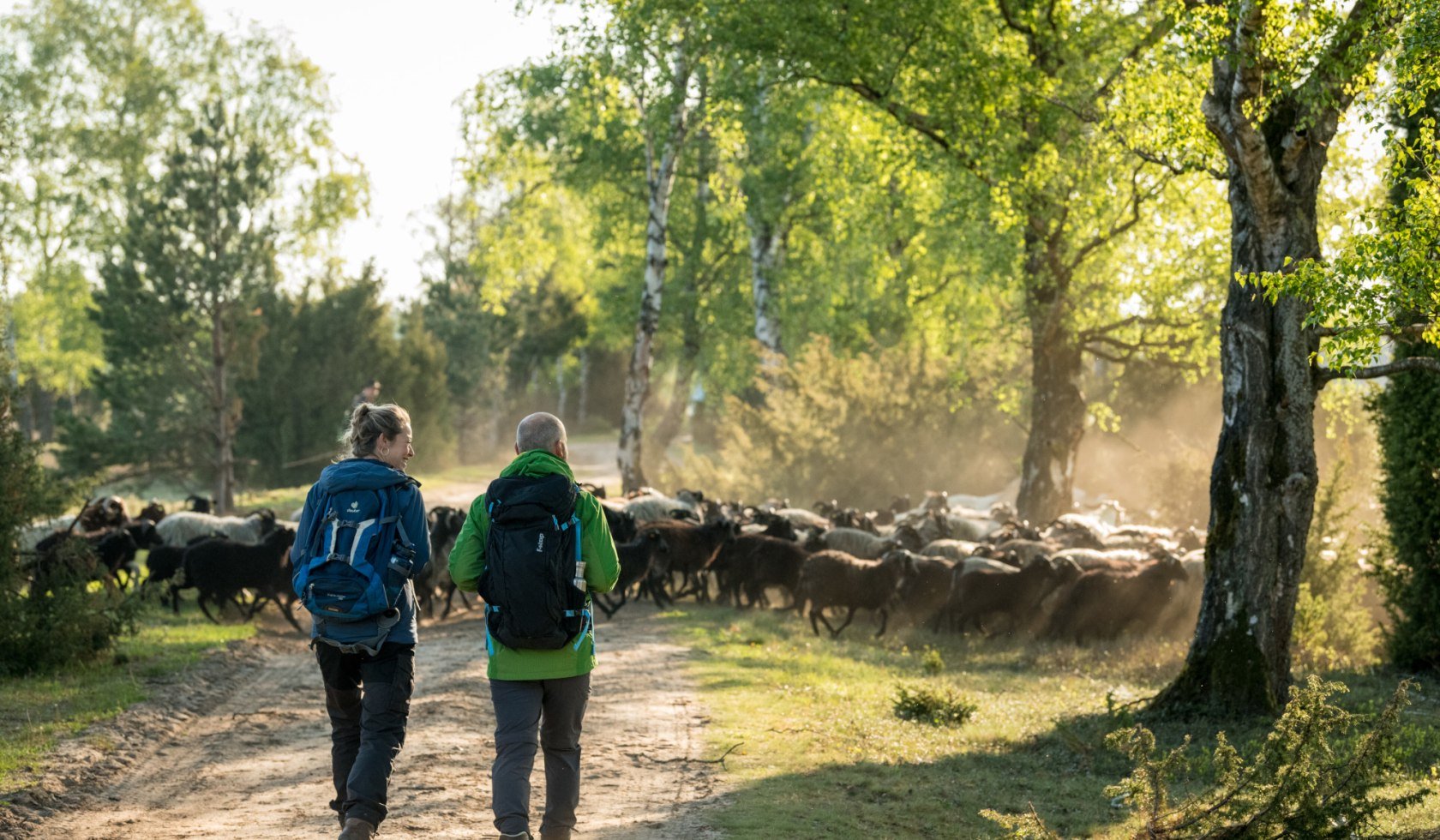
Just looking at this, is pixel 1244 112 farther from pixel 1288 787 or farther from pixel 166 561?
pixel 166 561

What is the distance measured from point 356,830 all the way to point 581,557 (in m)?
1.54

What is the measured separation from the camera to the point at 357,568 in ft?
21.5

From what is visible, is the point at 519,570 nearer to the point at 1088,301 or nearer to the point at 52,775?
the point at 52,775

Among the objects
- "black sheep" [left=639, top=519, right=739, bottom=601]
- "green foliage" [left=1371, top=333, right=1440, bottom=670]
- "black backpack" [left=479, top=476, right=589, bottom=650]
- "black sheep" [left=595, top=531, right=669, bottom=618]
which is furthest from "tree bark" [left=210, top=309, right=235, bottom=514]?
"black backpack" [left=479, top=476, right=589, bottom=650]

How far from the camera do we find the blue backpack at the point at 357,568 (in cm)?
652

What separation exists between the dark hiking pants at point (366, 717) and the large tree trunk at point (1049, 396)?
46.7 feet

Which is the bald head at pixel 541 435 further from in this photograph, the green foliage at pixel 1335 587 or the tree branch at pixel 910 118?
the tree branch at pixel 910 118

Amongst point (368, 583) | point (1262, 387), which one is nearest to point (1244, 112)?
point (1262, 387)

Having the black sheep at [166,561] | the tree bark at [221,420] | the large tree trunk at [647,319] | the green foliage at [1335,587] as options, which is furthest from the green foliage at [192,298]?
the green foliage at [1335,587]

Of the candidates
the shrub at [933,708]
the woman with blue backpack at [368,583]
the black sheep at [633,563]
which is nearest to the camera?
the woman with blue backpack at [368,583]

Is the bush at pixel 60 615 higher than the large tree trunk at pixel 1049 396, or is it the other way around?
the large tree trunk at pixel 1049 396

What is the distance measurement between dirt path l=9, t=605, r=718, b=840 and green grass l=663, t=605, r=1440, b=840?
0.35 m

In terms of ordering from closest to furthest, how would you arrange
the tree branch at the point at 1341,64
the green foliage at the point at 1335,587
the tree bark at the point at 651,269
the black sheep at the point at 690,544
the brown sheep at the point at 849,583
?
1. the tree branch at the point at 1341,64
2. the green foliage at the point at 1335,587
3. the brown sheep at the point at 849,583
4. the black sheep at the point at 690,544
5. the tree bark at the point at 651,269

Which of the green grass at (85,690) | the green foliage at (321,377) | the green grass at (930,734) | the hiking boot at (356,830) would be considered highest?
the green foliage at (321,377)
